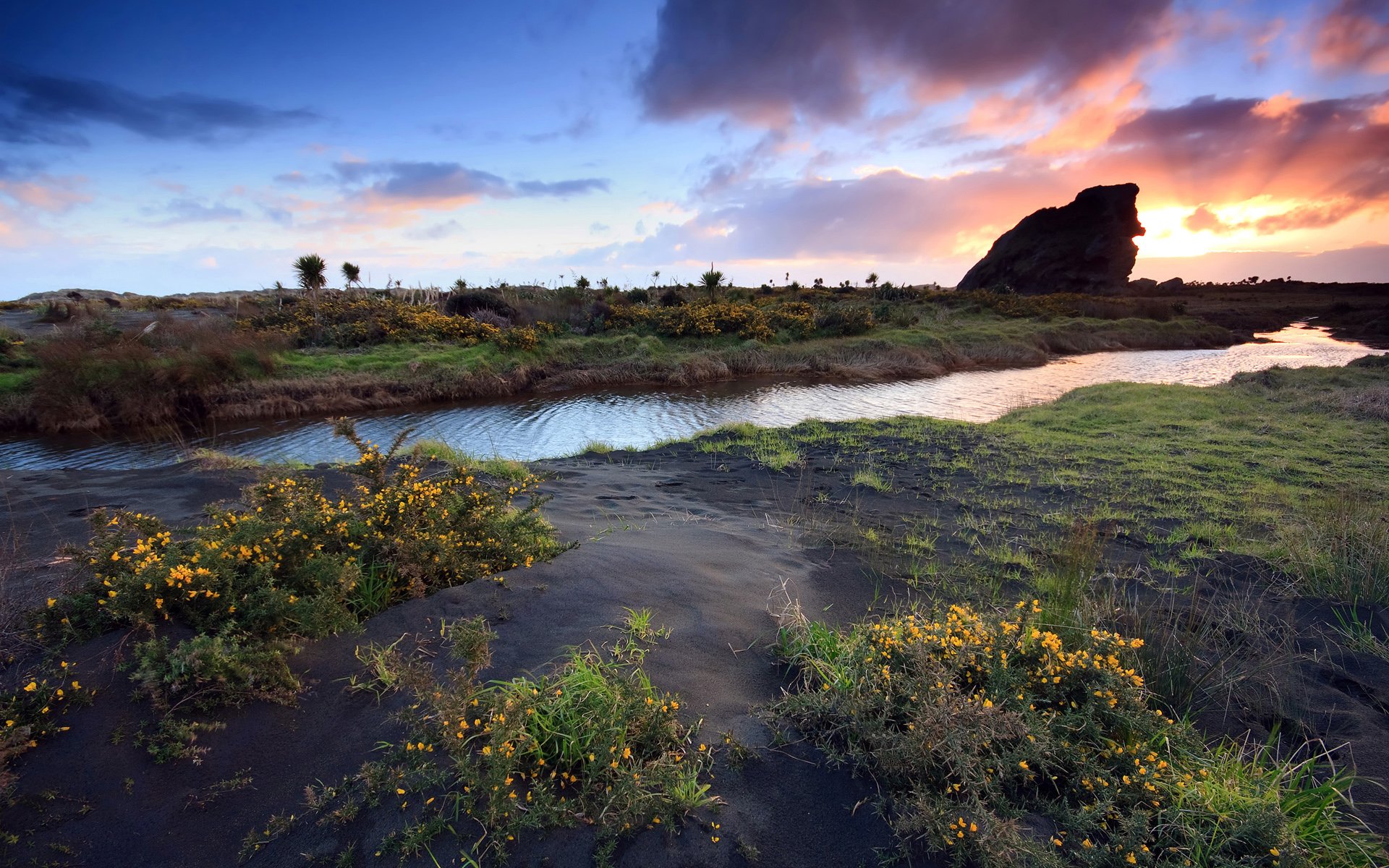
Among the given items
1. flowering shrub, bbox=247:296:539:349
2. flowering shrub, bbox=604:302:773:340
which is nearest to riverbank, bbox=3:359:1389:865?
flowering shrub, bbox=247:296:539:349

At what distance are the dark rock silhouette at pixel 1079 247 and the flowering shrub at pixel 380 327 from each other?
2976 inches

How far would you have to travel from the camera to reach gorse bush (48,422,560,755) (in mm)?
2953

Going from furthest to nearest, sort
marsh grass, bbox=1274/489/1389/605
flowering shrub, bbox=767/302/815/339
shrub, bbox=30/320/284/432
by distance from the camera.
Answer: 1. flowering shrub, bbox=767/302/815/339
2. shrub, bbox=30/320/284/432
3. marsh grass, bbox=1274/489/1389/605

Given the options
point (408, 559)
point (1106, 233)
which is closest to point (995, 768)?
point (408, 559)

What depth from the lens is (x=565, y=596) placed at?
430cm

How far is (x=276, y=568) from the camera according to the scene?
3660mm

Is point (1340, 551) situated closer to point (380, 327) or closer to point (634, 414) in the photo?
point (634, 414)

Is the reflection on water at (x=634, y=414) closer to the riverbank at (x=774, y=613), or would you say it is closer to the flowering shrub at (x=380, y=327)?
the riverbank at (x=774, y=613)

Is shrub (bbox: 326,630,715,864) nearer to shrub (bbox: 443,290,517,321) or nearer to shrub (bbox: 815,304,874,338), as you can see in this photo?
shrub (bbox: 443,290,517,321)

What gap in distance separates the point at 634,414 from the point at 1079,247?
8860 cm

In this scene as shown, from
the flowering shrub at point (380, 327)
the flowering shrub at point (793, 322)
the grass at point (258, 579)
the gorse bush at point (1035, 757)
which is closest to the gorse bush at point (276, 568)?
the grass at point (258, 579)

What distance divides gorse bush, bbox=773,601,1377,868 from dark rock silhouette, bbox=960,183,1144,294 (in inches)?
3501

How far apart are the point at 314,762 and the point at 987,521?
7.07 meters

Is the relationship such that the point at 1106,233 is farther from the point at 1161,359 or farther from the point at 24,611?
the point at 24,611
